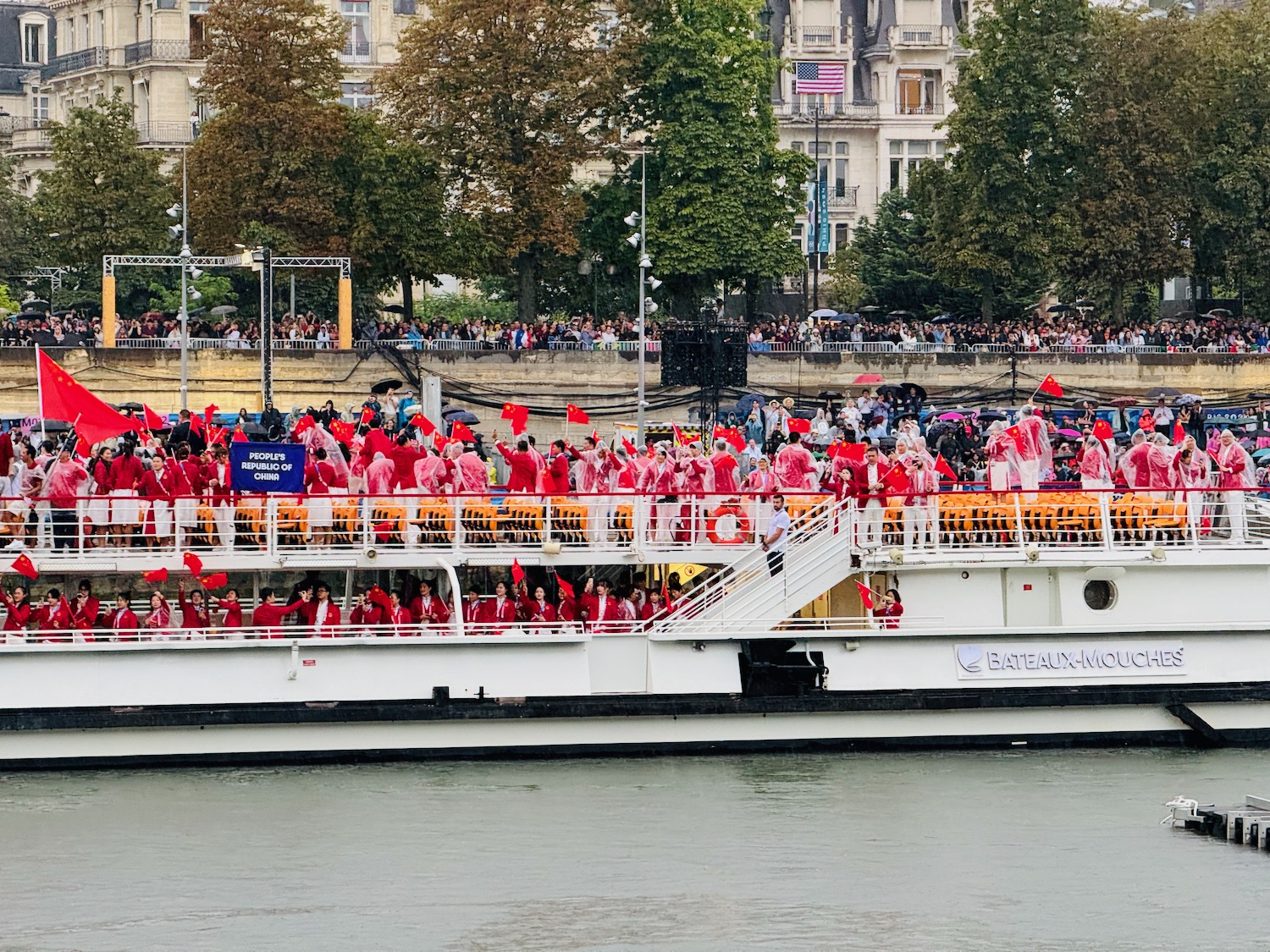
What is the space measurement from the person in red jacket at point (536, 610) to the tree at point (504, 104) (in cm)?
3933

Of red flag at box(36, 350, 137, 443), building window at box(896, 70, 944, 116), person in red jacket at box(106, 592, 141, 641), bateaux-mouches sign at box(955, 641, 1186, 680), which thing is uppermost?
building window at box(896, 70, 944, 116)

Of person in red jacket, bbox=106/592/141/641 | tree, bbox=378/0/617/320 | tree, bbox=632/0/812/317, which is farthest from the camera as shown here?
tree, bbox=632/0/812/317

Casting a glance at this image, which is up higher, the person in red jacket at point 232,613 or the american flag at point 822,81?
the american flag at point 822,81

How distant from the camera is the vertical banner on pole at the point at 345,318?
206 ft

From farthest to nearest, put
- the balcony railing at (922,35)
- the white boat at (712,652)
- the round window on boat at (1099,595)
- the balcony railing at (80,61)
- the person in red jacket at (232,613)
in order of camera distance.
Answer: the balcony railing at (922,35) < the balcony railing at (80,61) < the round window on boat at (1099,595) < the person in red jacket at (232,613) < the white boat at (712,652)

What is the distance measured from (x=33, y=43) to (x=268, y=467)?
83.2m

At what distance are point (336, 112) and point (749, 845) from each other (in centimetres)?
4475

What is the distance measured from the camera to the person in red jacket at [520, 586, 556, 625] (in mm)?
27438

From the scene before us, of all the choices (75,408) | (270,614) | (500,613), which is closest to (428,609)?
(500,613)

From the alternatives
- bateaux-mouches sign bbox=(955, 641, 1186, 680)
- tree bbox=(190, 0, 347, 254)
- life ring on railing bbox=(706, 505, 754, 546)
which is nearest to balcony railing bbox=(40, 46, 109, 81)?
tree bbox=(190, 0, 347, 254)

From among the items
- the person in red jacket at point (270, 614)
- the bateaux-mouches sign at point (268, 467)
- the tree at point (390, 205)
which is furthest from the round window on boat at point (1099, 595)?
the tree at point (390, 205)

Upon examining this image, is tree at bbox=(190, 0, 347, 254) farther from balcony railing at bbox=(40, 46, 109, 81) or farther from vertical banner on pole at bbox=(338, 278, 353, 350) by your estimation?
balcony railing at bbox=(40, 46, 109, 81)

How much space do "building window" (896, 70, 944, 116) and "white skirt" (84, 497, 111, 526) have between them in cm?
7502

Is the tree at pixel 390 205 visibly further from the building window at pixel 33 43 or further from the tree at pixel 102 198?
the building window at pixel 33 43
